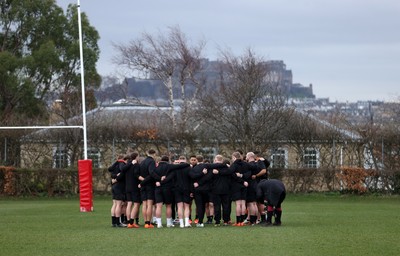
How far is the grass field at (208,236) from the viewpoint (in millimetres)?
18844

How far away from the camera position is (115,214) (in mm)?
26422

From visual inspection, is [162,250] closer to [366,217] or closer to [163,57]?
[366,217]

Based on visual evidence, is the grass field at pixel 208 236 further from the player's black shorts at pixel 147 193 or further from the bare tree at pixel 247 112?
the bare tree at pixel 247 112

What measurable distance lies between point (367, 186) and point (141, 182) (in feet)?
68.4

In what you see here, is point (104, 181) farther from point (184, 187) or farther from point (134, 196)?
point (184, 187)

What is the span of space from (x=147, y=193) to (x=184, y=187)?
106 cm

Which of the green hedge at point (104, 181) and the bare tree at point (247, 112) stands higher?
the bare tree at point (247, 112)

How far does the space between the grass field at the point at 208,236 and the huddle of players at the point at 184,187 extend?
36.2 inches

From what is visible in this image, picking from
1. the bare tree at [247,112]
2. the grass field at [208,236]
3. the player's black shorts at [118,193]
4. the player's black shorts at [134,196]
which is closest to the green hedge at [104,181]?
the bare tree at [247,112]

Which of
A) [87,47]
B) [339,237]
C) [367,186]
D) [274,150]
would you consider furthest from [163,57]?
[339,237]

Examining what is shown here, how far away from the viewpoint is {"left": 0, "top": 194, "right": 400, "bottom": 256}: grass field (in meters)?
→ 18.8

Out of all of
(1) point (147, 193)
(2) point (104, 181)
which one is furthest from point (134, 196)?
(2) point (104, 181)

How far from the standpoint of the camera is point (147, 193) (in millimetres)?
26406

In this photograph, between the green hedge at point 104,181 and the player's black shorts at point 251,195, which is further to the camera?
the green hedge at point 104,181
